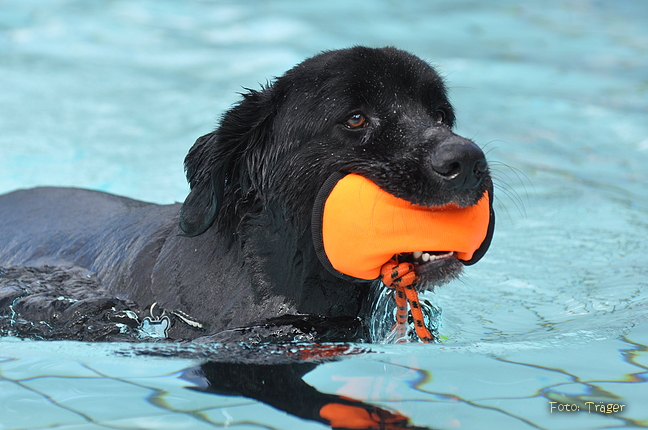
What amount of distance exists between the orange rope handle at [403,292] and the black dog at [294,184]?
0.26 feet

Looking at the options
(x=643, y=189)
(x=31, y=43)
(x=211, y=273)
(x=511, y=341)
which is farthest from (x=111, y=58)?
(x=511, y=341)

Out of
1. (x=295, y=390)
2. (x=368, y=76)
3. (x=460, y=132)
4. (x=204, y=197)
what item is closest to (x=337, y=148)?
(x=368, y=76)

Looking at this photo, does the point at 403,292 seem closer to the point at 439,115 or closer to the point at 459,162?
the point at 459,162

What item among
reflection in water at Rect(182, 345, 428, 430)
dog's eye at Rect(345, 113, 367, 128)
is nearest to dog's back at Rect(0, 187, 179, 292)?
reflection in water at Rect(182, 345, 428, 430)

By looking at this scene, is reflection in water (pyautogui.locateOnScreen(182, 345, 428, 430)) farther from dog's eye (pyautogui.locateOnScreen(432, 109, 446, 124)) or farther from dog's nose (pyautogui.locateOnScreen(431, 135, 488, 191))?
dog's eye (pyautogui.locateOnScreen(432, 109, 446, 124))

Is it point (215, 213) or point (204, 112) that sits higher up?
point (204, 112)

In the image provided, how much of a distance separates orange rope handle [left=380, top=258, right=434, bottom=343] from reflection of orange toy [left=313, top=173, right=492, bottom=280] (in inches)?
1.9

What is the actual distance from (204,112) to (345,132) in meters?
6.06

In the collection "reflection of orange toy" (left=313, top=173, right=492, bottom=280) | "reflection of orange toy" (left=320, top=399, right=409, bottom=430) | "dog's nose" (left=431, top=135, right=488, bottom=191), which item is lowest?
"reflection of orange toy" (left=320, top=399, right=409, bottom=430)

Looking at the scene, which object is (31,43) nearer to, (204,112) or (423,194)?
(204,112)

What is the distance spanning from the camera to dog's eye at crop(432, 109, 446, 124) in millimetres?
3529

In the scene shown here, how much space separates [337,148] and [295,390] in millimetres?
1037

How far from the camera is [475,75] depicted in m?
10.6

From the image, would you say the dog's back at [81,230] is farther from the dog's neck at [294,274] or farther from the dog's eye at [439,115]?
the dog's eye at [439,115]
